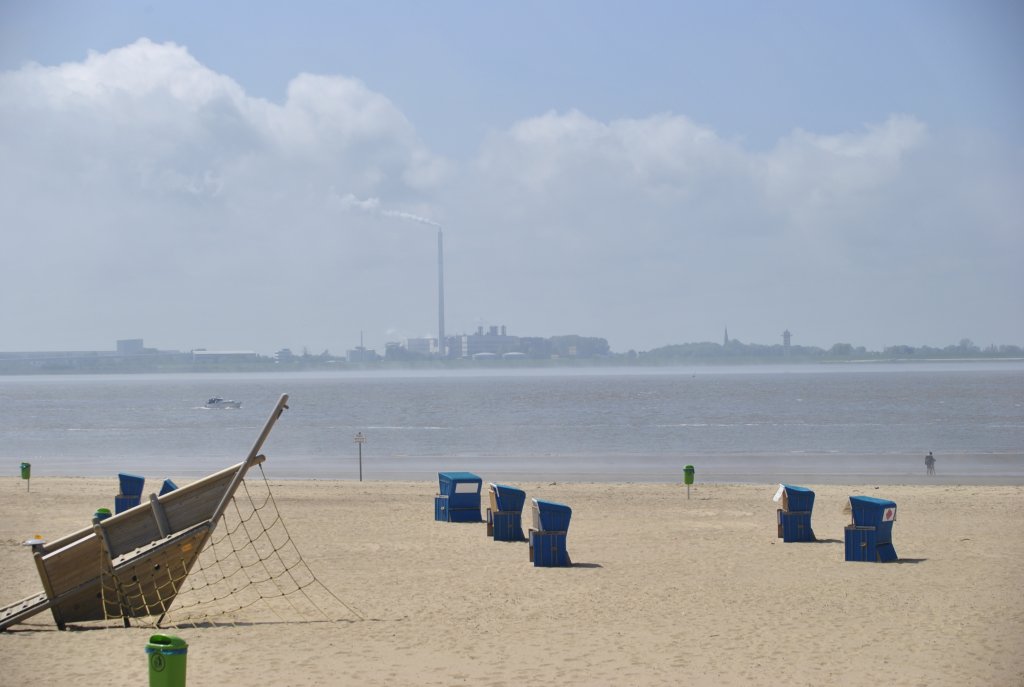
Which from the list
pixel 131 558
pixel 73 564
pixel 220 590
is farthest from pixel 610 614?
pixel 73 564

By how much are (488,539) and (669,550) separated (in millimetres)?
3503

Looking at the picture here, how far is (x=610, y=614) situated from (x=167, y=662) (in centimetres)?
632

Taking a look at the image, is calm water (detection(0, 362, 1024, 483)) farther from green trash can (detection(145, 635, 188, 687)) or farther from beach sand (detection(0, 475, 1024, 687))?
green trash can (detection(145, 635, 188, 687))

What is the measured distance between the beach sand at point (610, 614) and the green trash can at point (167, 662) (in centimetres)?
162

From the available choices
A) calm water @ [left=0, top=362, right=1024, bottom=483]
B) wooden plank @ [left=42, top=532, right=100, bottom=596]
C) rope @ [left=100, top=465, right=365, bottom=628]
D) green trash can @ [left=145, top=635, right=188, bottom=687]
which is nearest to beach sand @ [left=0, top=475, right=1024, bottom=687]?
rope @ [left=100, top=465, right=365, bottom=628]

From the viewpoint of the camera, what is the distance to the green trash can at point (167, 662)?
8.40 m

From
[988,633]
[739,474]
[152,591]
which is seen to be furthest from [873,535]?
[739,474]

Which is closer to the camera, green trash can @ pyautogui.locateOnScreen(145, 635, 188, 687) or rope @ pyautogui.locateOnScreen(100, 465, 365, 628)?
green trash can @ pyautogui.locateOnScreen(145, 635, 188, 687)

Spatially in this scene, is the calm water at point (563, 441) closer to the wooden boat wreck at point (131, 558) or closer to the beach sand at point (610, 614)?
the beach sand at point (610, 614)

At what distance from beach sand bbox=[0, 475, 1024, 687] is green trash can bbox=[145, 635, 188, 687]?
5.31 feet

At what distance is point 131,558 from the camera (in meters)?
12.9

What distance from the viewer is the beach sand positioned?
1051cm

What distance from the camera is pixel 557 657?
11086 millimetres

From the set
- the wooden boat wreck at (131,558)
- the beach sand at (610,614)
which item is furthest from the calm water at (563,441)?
the wooden boat wreck at (131,558)
